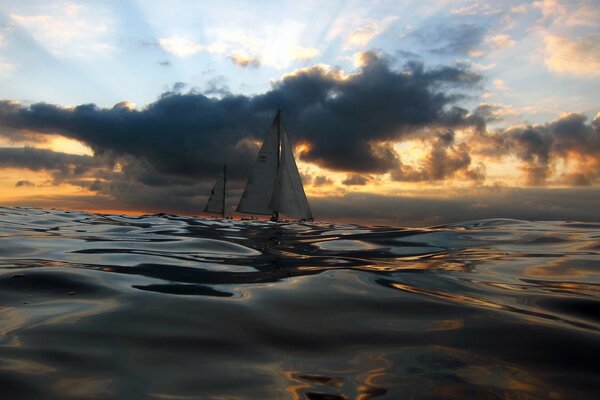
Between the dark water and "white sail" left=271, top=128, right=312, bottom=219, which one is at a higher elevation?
"white sail" left=271, top=128, right=312, bottom=219

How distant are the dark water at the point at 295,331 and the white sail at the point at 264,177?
31.9 meters

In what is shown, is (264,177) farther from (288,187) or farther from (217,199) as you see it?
(217,199)

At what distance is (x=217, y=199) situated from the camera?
67.5 m

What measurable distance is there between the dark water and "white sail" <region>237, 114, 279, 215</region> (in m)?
31.9

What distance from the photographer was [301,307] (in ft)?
11.4

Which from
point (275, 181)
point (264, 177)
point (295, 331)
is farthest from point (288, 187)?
point (295, 331)

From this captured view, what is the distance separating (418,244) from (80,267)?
651cm

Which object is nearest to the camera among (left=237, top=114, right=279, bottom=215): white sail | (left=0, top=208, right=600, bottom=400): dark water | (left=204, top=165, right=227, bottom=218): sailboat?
(left=0, top=208, right=600, bottom=400): dark water

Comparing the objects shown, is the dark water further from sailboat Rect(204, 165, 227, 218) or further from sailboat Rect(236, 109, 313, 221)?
sailboat Rect(204, 165, 227, 218)

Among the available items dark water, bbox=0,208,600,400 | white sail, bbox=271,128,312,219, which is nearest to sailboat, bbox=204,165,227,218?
white sail, bbox=271,128,312,219

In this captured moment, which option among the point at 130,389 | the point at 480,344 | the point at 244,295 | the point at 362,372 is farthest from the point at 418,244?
the point at 130,389

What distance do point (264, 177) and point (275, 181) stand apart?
106 centimetres

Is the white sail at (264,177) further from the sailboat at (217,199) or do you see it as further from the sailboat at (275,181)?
the sailboat at (217,199)

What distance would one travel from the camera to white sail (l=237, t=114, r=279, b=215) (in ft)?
123
